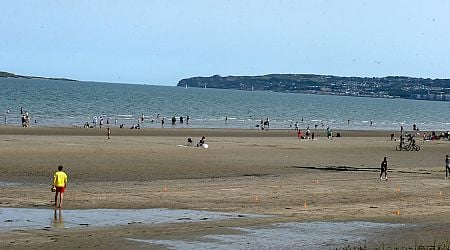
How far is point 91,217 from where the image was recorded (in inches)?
803

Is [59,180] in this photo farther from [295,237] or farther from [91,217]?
[295,237]

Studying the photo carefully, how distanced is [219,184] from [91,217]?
373 inches

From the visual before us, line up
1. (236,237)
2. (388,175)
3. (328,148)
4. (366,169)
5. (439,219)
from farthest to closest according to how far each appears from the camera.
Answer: (328,148)
(366,169)
(388,175)
(439,219)
(236,237)

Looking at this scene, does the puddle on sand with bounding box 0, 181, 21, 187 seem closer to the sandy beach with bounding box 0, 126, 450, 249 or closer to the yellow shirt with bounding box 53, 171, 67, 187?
the sandy beach with bounding box 0, 126, 450, 249

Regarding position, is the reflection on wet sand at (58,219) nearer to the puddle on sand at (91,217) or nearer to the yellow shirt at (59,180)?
the puddle on sand at (91,217)

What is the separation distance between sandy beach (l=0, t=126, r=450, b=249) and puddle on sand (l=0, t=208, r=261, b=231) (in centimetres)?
74

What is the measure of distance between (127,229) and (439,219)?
907cm

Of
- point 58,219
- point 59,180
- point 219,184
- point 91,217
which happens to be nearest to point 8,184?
point 59,180

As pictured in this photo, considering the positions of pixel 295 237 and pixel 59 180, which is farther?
pixel 59 180

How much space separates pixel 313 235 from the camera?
18.7 meters

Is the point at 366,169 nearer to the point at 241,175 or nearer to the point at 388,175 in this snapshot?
the point at 388,175

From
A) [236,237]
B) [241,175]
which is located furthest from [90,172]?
[236,237]

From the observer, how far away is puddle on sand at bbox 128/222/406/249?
17.1 m

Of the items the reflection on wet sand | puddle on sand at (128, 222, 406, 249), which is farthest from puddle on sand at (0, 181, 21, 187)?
puddle on sand at (128, 222, 406, 249)
